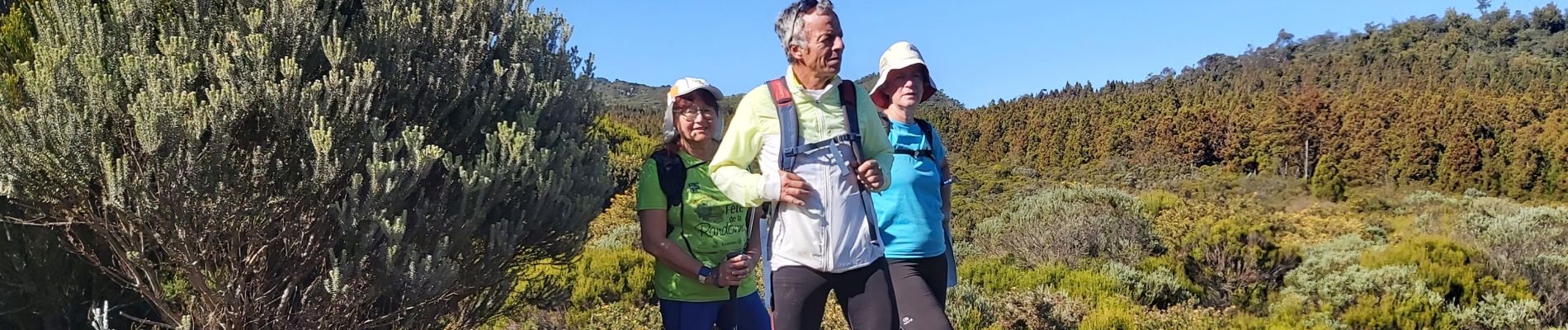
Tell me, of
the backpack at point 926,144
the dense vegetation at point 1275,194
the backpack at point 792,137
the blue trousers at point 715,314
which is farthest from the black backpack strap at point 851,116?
the dense vegetation at point 1275,194

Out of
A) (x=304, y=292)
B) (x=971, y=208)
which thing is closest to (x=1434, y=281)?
(x=304, y=292)

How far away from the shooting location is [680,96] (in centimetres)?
300

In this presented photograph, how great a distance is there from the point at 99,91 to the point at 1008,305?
484cm

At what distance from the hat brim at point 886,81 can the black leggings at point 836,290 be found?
69 centimetres

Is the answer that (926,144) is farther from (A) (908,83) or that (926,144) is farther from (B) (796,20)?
(B) (796,20)

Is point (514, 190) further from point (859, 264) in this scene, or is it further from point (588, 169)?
point (859, 264)

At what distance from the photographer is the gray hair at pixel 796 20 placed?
2281mm

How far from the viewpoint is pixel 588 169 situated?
10.4 ft

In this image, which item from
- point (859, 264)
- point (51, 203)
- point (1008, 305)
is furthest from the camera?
point (1008, 305)

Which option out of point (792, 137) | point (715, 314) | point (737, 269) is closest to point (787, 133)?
point (792, 137)

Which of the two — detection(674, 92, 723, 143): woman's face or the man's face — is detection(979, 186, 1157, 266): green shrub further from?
the man's face

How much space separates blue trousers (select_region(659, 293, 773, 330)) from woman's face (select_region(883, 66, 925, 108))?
0.82 m

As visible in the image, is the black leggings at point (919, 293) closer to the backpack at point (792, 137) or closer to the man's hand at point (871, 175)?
the backpack at point (792, 137)

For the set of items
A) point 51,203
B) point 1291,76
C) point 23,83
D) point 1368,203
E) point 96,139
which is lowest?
point 1368,203
